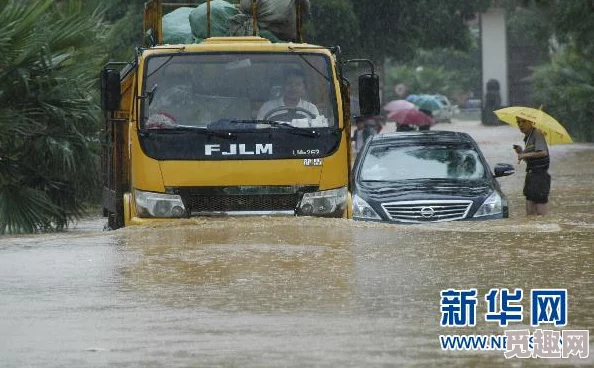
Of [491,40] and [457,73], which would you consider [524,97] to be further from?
[457,73]

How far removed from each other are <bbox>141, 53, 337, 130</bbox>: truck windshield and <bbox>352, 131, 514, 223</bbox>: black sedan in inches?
92.9

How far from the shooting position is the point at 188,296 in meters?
10.5

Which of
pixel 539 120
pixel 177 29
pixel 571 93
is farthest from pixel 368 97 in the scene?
pixel 571 93

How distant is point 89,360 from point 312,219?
6.07 meters

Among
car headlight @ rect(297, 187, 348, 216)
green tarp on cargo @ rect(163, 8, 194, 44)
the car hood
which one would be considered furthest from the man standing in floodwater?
car headlight @ rect(297, 187, 348, 216)

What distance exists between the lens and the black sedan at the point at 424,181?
1672 cm

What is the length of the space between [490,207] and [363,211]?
137cm

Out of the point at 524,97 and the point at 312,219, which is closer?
the point at 312,219

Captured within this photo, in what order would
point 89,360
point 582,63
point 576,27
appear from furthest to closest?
point 582,63 → point 576,27 → point 89,360

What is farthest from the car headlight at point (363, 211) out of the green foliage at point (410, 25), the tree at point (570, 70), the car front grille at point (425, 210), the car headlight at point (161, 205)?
the green foliage at point (410, 25)

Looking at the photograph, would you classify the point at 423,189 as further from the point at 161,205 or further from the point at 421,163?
the point at 161,205

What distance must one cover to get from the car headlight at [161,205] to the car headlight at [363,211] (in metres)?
2.84

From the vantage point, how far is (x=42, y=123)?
17.8 m

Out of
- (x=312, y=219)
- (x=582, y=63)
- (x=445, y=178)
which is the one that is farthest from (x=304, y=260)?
(x=582, y=63)
